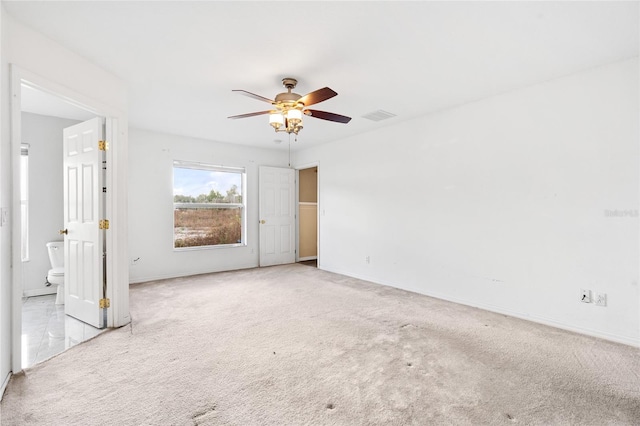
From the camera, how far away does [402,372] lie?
2.22 metres

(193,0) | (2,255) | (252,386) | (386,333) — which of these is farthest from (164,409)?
(193,0)

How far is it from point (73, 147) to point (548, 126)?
16.7 ft

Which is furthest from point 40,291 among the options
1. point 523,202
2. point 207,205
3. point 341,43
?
point 523,202

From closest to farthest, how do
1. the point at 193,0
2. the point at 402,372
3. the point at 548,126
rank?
1. the point at 193,0
2. the point at 402,372
3. the point at 548,126

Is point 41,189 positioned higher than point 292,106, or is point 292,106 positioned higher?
point 292,106

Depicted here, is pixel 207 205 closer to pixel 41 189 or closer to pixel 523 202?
pixel 41 189

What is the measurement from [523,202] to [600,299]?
1121mm

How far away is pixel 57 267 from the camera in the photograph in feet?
13.0

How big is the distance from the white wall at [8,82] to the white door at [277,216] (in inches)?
141

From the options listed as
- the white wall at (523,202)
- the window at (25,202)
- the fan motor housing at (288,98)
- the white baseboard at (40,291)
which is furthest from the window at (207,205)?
the fan motor housing at (288,98)

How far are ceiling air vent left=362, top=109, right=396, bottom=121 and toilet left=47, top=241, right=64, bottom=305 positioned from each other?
4.44 meters

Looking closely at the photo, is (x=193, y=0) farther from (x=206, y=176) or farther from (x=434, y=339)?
(x=206, y=176)

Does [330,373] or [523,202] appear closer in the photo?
[330,373]

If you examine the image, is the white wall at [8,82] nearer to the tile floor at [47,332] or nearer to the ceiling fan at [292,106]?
the tile floor at [47,332]
